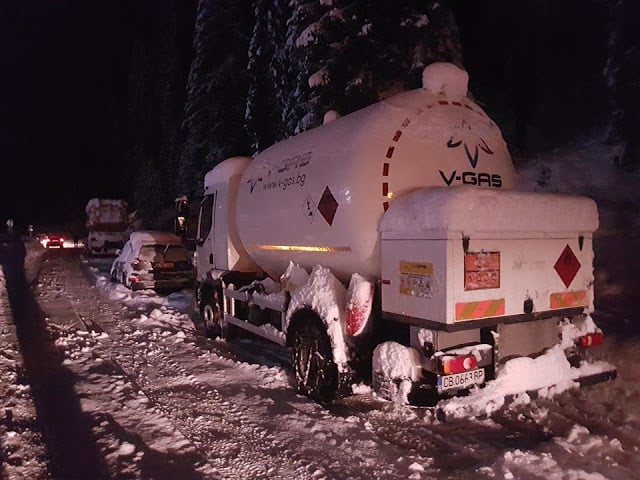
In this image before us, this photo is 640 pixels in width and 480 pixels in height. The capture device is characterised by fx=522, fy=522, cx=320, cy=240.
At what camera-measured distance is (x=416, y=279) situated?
475 cm

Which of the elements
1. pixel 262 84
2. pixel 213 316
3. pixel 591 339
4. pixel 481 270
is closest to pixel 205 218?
pixel 213 316

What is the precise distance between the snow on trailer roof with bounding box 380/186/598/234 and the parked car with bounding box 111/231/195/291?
10569 millimetres

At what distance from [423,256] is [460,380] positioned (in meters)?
1.18

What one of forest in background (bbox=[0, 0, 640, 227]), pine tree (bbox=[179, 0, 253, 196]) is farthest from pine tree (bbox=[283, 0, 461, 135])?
pine tree (bbox=[179, 0, 253, 196])

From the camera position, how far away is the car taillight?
460cm

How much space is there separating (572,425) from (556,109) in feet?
75.7

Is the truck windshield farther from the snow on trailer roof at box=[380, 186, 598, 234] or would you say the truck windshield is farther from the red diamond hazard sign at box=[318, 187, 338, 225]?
the snow on trailer roof at box=[380, 186, 598, 234]

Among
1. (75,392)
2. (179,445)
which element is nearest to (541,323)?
(179,445)

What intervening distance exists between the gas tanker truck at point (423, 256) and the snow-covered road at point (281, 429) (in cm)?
44

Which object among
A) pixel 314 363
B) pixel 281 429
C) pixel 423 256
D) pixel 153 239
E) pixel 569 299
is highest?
pixel 153 239

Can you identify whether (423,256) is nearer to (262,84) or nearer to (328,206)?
(328,206)

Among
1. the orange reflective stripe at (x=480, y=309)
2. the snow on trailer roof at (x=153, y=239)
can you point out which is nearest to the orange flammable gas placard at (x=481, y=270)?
the orange reflective stripe at (x=480, y=309)

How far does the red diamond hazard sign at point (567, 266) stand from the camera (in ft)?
17.3

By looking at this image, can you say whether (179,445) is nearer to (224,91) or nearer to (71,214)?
(224,91)
